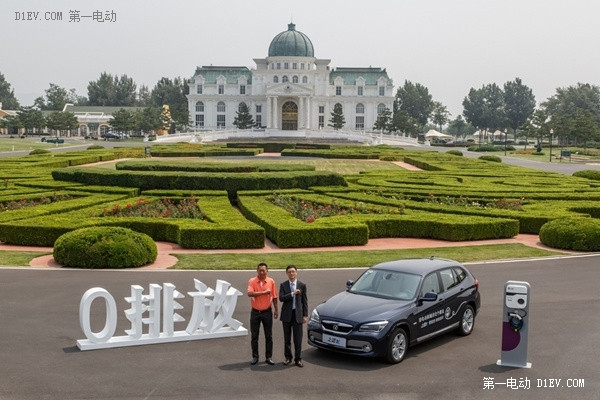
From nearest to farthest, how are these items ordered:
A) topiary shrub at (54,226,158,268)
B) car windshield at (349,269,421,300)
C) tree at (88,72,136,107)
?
car windshield at (349,269,421,300) → topiary shrub at (54,226,158,268) → tree at (88,72,136,107)

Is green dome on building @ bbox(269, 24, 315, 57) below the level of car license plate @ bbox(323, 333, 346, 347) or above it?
above

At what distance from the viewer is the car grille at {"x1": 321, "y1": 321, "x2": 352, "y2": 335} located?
1122 centimetres

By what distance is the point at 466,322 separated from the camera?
12.9 metres

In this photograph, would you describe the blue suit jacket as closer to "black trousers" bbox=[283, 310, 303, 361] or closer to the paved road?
"black trousers" bbox=[283, 310, 303, 361]

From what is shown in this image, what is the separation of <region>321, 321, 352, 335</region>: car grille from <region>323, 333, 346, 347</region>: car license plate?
0.32 ft

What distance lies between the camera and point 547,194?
3045 centimetres

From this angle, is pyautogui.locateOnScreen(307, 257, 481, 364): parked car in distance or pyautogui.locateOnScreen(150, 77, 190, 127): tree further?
pyautogui.locateOnScreen(150, 77, 190, 127): tree

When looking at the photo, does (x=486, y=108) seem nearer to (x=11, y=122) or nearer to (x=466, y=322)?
(x=11, y=122)

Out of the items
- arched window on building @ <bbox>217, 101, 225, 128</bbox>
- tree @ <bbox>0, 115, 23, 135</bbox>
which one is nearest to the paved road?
tree @ <bbox>0, 115, 23, 135</bbox>

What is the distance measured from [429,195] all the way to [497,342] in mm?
17954

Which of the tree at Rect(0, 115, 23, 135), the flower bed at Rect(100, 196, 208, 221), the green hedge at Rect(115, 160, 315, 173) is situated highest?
the tree at Rect(0, 115, 23, 135)

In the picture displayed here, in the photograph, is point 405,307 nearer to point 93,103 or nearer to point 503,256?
point 503,256

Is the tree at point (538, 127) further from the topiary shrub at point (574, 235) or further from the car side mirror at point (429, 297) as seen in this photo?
the car side mirror at point (429, 297)

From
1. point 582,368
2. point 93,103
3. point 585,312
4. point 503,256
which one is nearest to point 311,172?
point 503,256
